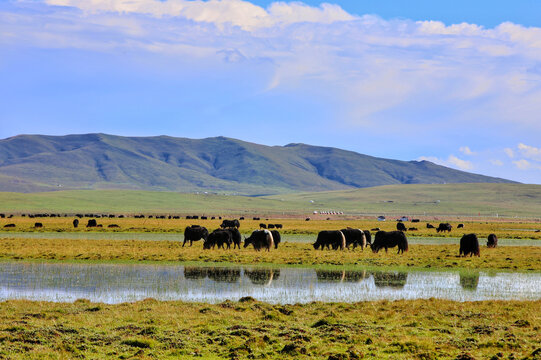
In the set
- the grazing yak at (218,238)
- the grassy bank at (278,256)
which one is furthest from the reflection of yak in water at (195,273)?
the grazing yak at (218,238)

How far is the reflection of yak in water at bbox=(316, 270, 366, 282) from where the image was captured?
26547 millimetres

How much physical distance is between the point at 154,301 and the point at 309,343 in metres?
6.91

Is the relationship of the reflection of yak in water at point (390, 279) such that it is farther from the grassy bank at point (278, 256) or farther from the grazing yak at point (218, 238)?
the grazing yak at point (218, 238)

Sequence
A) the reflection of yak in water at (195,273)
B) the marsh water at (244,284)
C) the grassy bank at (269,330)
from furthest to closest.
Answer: the reflection of yak in water at (195,273) < the marsh water at (244,284) < the grassy bank at (269,330)

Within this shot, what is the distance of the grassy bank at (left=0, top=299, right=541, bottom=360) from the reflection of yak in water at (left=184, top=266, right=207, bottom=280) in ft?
24.2

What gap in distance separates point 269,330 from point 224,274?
40.7 ft

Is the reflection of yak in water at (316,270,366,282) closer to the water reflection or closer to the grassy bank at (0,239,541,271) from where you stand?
the grassy bank at (0,239,541,271)

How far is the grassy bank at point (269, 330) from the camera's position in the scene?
13328mm

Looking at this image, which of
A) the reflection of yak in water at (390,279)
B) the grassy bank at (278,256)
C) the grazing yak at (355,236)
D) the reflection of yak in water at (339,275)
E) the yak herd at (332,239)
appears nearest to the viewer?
the reflection of yak in water at (390,279)

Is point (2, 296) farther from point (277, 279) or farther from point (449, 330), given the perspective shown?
point (449, 330)

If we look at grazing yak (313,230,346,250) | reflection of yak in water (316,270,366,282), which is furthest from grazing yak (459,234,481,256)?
reflection of yak in water (316,270,366,282)

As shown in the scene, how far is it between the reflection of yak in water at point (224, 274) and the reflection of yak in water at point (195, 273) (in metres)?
0.28

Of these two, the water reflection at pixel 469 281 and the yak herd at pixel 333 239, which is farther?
the yak herd at pixel 333 239

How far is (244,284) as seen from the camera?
2441 cm
